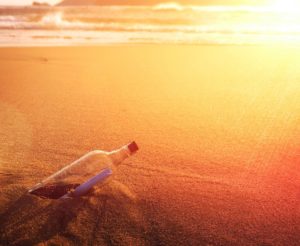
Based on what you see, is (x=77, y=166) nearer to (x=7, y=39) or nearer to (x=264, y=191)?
(x=264, y=191)

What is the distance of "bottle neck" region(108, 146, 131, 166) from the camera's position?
152 cm

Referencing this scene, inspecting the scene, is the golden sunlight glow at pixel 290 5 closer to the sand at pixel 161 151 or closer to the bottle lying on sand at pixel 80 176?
the sand at pixel 161 151

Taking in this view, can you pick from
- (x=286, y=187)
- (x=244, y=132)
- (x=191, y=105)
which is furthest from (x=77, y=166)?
(x=191, y=105)

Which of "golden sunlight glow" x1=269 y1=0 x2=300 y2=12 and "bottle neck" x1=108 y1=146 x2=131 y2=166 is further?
"golden sunlight glow" x1=269 y1=0 x2=300 y2=12

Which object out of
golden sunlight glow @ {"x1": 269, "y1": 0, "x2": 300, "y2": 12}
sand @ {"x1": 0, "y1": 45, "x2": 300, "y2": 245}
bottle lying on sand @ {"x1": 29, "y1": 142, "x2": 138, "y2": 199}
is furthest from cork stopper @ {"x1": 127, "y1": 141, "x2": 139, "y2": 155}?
golden sunlight glow @ {"x1": 269, "y1": 0, "x2": 300, "y2": 12}

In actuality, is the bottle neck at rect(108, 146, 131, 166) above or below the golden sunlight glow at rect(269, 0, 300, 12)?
below

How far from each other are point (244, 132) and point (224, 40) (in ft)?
17.8

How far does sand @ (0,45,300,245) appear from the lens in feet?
4.74

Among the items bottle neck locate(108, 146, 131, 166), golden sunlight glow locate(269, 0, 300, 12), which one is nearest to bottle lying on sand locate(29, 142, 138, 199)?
bottle neck locate(108, 146, 131, 166)

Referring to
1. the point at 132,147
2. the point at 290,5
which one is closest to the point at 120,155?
the point at 132,147

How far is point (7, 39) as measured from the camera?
8.17m

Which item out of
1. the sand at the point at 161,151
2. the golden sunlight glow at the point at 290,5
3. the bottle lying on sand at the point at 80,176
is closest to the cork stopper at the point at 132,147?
the bottle lying on sand at the point at 80,176

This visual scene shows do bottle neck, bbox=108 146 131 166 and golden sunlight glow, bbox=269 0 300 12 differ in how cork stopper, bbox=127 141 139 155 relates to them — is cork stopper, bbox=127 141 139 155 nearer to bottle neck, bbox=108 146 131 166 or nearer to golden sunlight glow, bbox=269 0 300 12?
bottle neck, bbox=108 146 131 166

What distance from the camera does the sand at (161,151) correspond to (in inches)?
56.9
